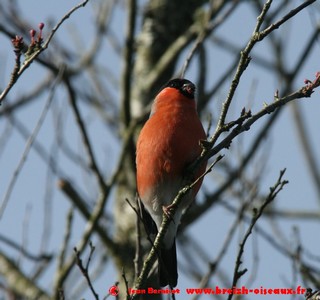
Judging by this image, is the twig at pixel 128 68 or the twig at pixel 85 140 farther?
the twig at pixel 128 68

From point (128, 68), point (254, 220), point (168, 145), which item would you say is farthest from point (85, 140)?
point (254, 220)

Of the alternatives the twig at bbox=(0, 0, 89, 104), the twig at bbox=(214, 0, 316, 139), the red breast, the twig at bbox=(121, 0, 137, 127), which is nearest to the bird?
the red breast

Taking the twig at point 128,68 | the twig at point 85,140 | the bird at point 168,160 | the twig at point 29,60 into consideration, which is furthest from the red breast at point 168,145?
the twig at point 29,60

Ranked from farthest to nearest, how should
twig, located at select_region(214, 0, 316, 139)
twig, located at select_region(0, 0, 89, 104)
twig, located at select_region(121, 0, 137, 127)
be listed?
twig, located at select_region(121, 0, 137, 127) → twig, located at select_region(214, 0, 316, 139) → twig, located at select_region(0, 0, 89, 104)

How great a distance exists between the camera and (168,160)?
390 centimetres

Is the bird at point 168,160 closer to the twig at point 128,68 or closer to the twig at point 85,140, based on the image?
the twig at point 85,140

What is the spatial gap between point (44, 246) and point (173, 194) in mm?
817

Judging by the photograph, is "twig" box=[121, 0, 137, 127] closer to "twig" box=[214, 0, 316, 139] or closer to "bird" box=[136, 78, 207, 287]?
"bird" box=[136, 78, 207, 287]

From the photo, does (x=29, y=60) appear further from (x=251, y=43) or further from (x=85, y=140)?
(x=85, y=140)

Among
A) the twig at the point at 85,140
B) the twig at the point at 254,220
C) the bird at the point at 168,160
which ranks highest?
the twig at the point at 85,140

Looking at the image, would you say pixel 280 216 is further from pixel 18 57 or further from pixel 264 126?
pixel 18 57

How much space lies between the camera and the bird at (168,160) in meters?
3.89

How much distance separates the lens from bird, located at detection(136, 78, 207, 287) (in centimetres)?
389

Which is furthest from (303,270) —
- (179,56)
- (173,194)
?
(179,56)
